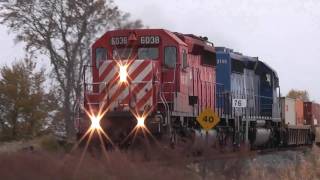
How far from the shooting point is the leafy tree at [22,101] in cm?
4694

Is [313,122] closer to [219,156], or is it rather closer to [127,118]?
[127,118]

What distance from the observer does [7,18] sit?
42.8 m

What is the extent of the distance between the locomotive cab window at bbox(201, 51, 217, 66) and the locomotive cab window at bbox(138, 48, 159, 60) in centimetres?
289

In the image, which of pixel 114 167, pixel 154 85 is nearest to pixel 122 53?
pixel 154 85

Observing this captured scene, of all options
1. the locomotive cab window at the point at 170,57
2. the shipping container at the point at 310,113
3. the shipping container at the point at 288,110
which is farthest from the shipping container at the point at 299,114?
the locomotive cab window at the point at 170,57

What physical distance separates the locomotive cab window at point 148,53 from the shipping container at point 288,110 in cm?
1399

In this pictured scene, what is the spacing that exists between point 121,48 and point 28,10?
25.5 metres

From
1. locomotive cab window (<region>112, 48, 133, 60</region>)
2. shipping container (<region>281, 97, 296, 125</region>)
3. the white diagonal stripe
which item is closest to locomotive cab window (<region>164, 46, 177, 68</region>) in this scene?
locomotive cab window (<region>112, 48, 133, 60</region>)

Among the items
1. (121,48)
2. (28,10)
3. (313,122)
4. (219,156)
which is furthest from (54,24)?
(219,156)

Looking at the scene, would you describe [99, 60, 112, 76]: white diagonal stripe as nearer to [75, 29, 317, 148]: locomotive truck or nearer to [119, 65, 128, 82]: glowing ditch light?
[75, 29, 317, 148]: locomotive truck

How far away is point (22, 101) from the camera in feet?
158

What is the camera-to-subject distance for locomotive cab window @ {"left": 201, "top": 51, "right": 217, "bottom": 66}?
21.5 metres

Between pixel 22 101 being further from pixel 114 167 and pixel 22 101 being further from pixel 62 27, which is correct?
pixel 114 167

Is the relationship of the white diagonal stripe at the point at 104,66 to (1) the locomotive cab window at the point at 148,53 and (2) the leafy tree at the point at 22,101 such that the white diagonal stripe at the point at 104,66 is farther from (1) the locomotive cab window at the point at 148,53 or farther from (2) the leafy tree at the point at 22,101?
Result: (2) the leafy tree at the point at 22,101
